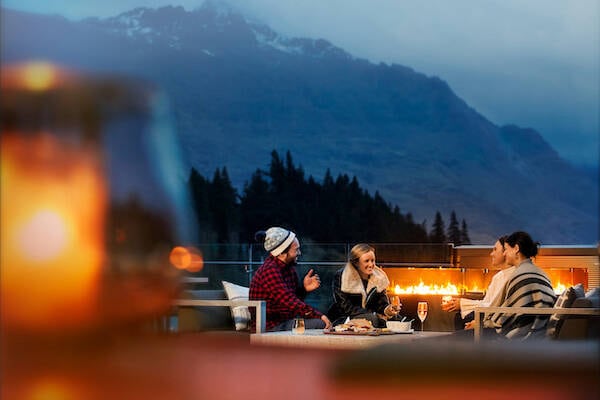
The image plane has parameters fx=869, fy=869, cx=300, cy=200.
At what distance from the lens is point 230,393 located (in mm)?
1455

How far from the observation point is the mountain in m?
24.9

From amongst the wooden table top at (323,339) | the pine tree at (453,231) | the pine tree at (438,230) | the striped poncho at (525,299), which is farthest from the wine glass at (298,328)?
the pine tree at (438,230)

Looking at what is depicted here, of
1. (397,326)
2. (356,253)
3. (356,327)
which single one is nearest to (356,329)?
(356,327)

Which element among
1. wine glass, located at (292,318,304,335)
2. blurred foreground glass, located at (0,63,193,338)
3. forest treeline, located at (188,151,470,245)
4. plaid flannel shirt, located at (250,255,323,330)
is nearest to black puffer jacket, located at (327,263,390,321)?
plaid flannel shirt, located at (250,255,323,330)

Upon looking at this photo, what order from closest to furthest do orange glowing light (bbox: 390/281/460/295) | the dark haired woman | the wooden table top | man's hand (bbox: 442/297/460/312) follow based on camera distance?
the wooden table top → man's hand (bbox: 442/297/460/312) → the dark haired woman → orange glowing light (bbox: 390/281/460/295)

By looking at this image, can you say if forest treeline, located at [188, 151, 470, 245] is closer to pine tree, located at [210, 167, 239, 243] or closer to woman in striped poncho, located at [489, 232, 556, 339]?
pine tree, located at [210, 167, 239, 243]

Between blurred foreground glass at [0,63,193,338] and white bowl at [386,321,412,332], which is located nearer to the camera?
blurred foreground glass at [0,63,193,338]

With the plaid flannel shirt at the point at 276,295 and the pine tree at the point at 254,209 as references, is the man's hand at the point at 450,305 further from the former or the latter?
the pine tree at the point at 254,209

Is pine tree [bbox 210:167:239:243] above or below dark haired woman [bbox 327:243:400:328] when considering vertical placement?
above

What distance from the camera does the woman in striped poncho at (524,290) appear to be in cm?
390

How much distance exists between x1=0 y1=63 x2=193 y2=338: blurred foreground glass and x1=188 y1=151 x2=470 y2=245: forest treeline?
19.2 m

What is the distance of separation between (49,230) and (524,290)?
12.2 feet

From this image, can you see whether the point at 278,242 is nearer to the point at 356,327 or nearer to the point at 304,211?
the point at 356,327

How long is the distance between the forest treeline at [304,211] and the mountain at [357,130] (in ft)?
4.10
